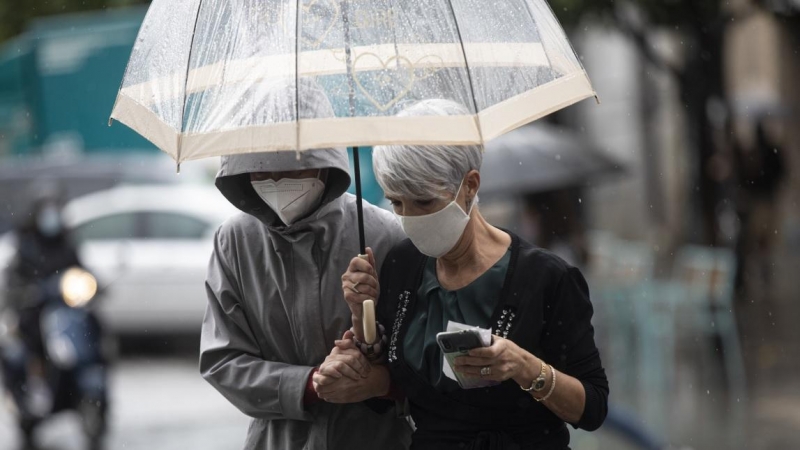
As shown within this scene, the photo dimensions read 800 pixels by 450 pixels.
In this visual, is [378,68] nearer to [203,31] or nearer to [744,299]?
[203,31]

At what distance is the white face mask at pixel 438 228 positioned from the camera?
9.82 ft

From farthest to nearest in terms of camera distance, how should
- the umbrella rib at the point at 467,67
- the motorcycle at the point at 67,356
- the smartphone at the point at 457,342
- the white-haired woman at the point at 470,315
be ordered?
the motorcycle at the point at 67,356, the white-haired woman at the point at 470,315, the umbrella rib at the point at 467,67, the smartphone at the point at 457,342

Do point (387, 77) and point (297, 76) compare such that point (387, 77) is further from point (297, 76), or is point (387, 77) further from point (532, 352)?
point (532, 352)

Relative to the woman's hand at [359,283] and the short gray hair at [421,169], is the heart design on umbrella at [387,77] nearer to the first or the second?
the short gray hair at [421,169]

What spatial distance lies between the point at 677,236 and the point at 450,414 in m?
16.8

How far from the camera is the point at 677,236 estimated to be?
19.4 m

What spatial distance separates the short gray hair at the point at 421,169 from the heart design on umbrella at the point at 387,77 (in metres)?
0.15

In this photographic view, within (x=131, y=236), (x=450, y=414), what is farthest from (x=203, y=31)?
(x=131, y=236)

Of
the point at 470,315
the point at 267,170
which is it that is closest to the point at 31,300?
the point at 267,170

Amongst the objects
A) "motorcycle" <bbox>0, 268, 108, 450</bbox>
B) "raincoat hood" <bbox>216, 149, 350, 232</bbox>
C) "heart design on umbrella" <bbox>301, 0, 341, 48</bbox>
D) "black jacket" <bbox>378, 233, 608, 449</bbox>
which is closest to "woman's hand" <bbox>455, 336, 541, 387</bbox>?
"black jacket" <bbox>378, 233, 608, 449</bbox>

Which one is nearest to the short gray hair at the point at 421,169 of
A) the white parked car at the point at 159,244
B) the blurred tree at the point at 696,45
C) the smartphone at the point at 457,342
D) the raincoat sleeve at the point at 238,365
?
the smartphone at the point at 457,342

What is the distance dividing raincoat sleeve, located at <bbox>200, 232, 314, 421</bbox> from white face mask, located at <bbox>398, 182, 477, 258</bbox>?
1.49 ft

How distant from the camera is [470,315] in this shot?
3.05 m

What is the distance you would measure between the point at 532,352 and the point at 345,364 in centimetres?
43
